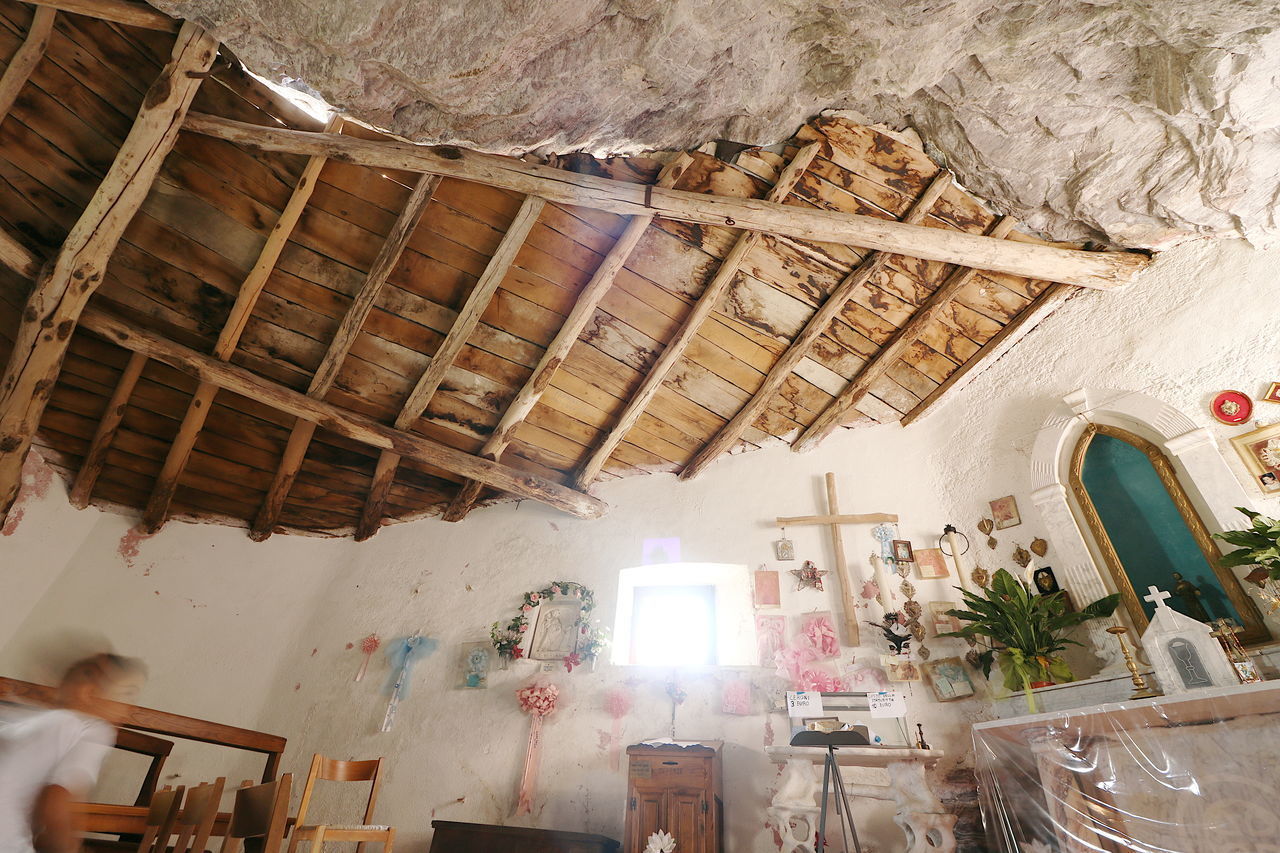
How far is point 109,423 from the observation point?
15.0 feet

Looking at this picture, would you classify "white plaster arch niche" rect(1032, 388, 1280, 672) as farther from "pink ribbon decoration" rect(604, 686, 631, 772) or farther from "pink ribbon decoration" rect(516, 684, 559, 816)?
→ "pink ribbon decoration" rect(516, 684, 559, 816)

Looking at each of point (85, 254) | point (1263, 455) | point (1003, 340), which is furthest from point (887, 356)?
point (85, 254)

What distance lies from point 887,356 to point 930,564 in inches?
52.0

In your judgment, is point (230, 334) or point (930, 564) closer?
point (930, 564)

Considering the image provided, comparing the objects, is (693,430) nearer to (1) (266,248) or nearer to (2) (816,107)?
(2) (816,107)

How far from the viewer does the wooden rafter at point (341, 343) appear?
3.68 meters

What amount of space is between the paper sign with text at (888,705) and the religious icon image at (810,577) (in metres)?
0.80

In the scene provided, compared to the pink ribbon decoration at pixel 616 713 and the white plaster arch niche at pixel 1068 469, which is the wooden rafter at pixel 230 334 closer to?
the pink ribbon decoration at pixel 616 713

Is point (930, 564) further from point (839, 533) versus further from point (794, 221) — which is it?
point (794, 221)

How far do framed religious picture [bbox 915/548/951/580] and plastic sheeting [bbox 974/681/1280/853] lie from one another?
1.14 metres

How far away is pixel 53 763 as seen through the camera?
203 cm

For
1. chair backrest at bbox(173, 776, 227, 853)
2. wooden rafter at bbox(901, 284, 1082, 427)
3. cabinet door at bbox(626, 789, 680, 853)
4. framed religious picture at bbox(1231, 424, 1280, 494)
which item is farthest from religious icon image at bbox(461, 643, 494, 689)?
framed religious picture at bbox(1231, 424, 1280, 494)

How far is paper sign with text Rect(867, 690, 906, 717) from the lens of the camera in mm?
3459

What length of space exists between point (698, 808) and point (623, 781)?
2.39 feet
